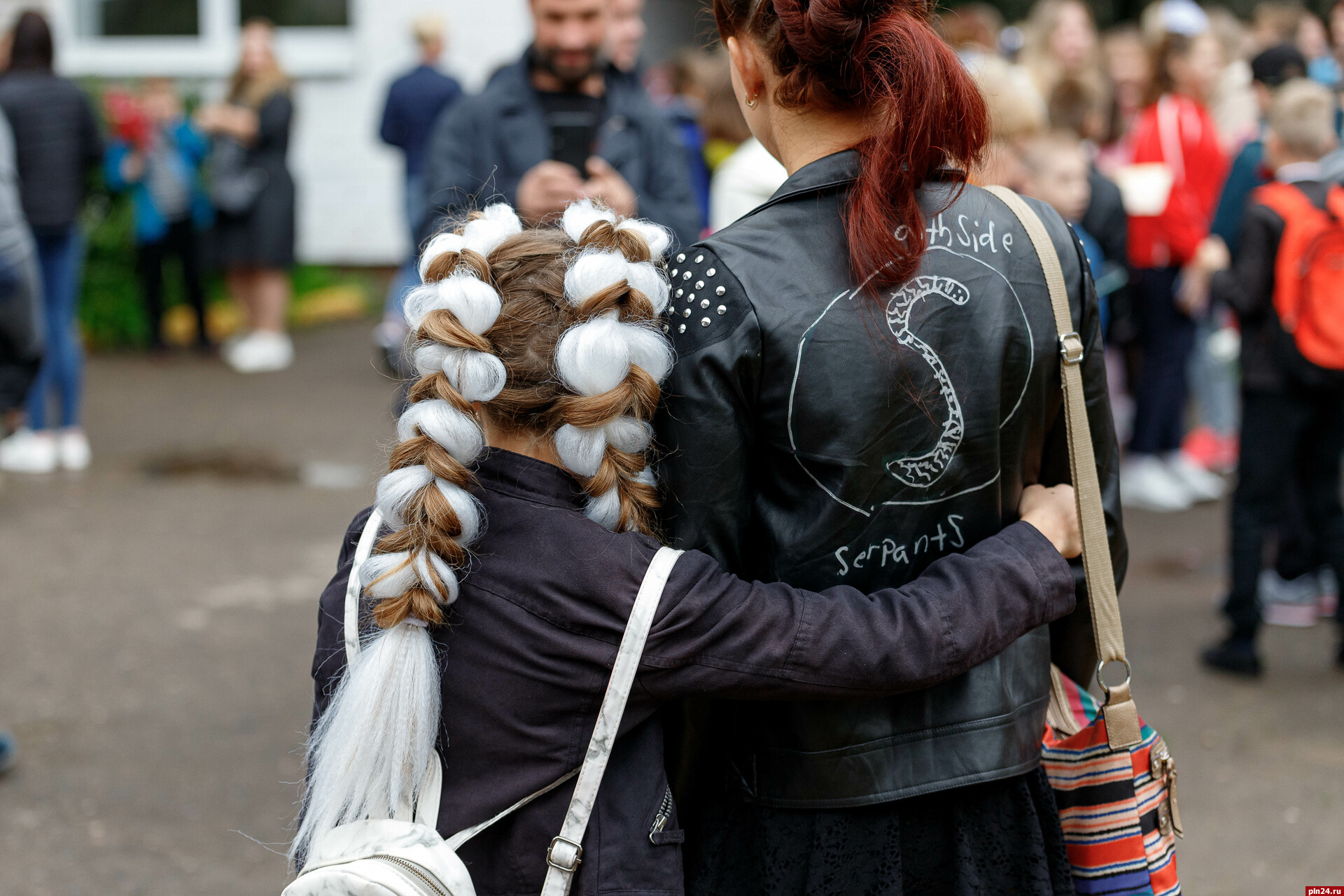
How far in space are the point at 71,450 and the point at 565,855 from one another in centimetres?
633

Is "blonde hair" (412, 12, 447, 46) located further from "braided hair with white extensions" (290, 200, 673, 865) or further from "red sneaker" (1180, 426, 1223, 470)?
"braided hair with white extensions" (290, 200, 673, 865)

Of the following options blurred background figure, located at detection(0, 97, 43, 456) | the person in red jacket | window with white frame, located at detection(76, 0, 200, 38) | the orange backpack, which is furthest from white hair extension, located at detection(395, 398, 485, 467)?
window with white frame, located at detection(76, 0, 200, 38)

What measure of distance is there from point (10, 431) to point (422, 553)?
649 centimetres

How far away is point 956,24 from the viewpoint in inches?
311

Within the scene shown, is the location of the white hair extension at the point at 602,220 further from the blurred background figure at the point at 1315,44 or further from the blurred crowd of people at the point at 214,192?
the blurred crowd of people at the point at 214,192

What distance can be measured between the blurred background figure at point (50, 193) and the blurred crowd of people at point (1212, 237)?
186 inches

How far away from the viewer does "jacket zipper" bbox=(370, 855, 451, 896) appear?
5.01 feet

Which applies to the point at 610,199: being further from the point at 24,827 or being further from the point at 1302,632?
the point at 1302,632

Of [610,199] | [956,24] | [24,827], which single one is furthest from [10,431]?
[956,24]

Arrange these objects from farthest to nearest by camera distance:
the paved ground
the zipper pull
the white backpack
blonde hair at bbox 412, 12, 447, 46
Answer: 1. blonde hair at bbox 412, 12, 447, 46
2. the paved ground
3. the zipper pull
4. the white backpack

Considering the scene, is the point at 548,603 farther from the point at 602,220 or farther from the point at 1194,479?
the point at 1194,479

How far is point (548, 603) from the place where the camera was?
1568 mm

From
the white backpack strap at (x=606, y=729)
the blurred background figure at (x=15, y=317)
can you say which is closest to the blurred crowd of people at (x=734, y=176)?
the blurred background figure at (x=15, y=317)

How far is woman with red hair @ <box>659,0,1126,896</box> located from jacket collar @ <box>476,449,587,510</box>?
13 centimetres
